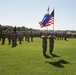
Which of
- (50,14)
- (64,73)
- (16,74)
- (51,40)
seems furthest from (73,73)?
(50,14)

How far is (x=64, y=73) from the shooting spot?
11680mm

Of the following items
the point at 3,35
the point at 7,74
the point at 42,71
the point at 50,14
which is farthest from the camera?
the point at 3,35

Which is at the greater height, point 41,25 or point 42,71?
point 41,25

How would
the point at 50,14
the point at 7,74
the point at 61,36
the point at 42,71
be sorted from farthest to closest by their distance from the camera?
the point at 61,36, the point at 50,14, the point at 42,71, the point at 7,74

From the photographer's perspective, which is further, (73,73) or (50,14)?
(50,14)

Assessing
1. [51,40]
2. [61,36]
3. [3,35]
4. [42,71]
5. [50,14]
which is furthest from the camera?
[61,36]

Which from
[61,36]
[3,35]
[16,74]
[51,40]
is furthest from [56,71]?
[61,36]

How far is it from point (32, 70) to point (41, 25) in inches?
347

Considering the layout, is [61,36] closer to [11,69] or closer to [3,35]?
[3,35]

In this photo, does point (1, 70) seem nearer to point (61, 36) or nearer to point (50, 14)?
point (50, 14)

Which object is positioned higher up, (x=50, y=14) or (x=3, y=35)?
(x=50, y=14)

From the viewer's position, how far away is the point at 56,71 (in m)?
12.2

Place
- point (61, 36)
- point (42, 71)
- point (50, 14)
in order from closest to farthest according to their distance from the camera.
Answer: point (42, 71) < point (50, 14) < point (61, 36)

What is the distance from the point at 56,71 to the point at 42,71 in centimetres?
72
